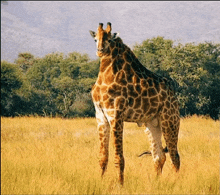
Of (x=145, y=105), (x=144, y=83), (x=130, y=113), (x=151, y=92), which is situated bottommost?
(x=130, y=113)

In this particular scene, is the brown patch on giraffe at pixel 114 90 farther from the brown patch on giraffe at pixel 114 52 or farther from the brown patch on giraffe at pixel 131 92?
the brown patch on giraffe at pixel 114 52

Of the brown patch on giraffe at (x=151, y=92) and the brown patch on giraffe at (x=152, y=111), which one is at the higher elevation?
the brown patch on giraffe at (x=151, y=92)

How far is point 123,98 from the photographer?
14.7 feet

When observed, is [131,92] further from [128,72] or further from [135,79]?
[128,72]

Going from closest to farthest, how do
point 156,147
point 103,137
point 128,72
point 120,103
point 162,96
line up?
point 120,103 → point 128,72 → point 103,137 → point 162,96 → point 156,147

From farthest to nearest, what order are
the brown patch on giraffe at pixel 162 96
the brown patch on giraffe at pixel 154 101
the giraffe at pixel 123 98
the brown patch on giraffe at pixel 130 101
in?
the brown patch on giraffe at pixel 162 96 < the brown patch on giraffe at pixel 154 101 < the brown patch on giraffe at pixel 130 101 < the giraffe at pixel 123 98

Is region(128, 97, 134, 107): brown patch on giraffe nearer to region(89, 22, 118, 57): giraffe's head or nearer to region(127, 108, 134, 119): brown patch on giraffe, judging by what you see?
region(127, 108, 134, 119): brown patch on giraffe

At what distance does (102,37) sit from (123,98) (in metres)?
0.98

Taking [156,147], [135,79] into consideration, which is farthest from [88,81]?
[135,79]

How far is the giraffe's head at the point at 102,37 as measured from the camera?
4324mm

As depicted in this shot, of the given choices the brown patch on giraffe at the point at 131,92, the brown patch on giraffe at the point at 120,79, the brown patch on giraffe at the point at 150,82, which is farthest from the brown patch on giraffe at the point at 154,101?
the brown patch on giraffe at the point at 120,79

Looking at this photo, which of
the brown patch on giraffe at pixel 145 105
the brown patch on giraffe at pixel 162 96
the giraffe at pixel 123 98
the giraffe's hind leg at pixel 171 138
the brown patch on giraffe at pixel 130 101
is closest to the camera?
the giraffe at pixel 123 98

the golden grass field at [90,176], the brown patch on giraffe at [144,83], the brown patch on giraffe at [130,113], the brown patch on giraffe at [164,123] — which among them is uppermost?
the brown patch on giraffe at [144,83]

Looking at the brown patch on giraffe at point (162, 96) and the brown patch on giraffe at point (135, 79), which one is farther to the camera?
the brown patch on giraffe at point (162, 96)
